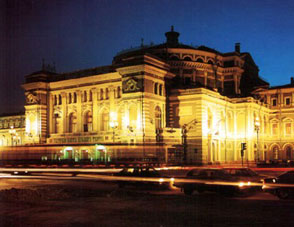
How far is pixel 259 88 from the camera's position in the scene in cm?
8206

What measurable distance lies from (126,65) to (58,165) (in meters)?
18.2

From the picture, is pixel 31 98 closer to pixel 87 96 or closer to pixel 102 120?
pixel 87 96

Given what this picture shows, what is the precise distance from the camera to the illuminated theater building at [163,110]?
59.8m

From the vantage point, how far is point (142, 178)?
28891 millimetres

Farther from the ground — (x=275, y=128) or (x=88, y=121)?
(x=88, y=121)

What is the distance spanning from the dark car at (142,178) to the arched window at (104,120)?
124ft

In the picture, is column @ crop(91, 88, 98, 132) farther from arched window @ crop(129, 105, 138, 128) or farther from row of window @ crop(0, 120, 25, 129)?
row of window @ crop(0, 120, 25, 129)

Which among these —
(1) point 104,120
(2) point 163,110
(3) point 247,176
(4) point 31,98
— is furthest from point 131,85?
(3) point 247,176

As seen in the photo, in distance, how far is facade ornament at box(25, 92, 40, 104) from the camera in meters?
75.3

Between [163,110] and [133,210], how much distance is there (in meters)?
46.6

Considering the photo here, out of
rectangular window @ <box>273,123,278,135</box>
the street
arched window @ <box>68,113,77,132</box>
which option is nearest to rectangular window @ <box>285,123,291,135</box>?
rectangular window @ <box>273,123,278,135</box>

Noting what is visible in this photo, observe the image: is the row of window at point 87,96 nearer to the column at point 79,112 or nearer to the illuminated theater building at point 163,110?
the illuminated theater building at point 163,110

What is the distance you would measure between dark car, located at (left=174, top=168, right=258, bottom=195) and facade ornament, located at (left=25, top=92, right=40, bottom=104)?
55.4 meters

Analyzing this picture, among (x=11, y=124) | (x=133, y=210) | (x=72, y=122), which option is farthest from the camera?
(x=11, y=124)
